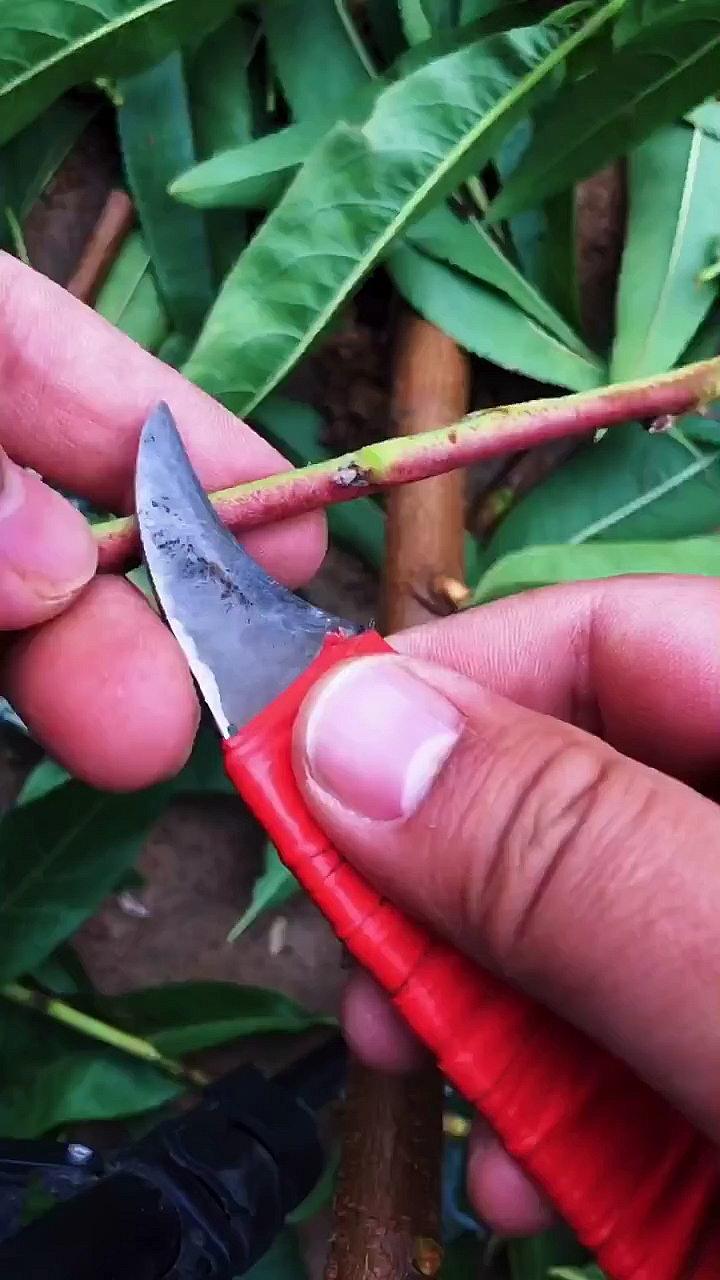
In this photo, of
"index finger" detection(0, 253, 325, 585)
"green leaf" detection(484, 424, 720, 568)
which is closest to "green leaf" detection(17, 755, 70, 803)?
"index finger" detection(0, 253, 325, 585)

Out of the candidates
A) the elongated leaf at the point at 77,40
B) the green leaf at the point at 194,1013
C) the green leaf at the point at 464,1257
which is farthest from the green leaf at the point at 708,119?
the green leaf at the point at 464,1257

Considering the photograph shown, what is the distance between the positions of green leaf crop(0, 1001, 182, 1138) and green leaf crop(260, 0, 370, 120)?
2.25ft

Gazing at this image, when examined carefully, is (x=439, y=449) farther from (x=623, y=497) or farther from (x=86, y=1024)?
(x=86, y=1024)

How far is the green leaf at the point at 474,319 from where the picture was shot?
786 millimetres

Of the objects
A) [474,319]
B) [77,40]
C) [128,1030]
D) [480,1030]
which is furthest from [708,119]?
[128,1030]

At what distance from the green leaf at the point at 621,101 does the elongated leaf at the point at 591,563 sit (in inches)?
10.4

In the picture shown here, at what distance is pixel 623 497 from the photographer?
0.81m

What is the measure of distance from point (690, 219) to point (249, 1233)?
2.39 feet

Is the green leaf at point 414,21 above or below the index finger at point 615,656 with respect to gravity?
above

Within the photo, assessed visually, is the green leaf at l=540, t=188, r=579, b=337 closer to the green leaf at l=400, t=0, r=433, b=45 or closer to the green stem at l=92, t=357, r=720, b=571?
the green leaf at l=400, t=0, r=433, b=45

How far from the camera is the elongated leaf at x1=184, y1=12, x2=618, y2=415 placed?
2.22ft

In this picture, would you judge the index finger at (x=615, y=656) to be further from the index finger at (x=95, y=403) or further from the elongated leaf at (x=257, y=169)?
the elongated leaf at (x=257, y=169)

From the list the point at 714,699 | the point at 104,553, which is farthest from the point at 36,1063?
the point at 714,699

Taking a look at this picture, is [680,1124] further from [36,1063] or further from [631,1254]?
[36,1063]
